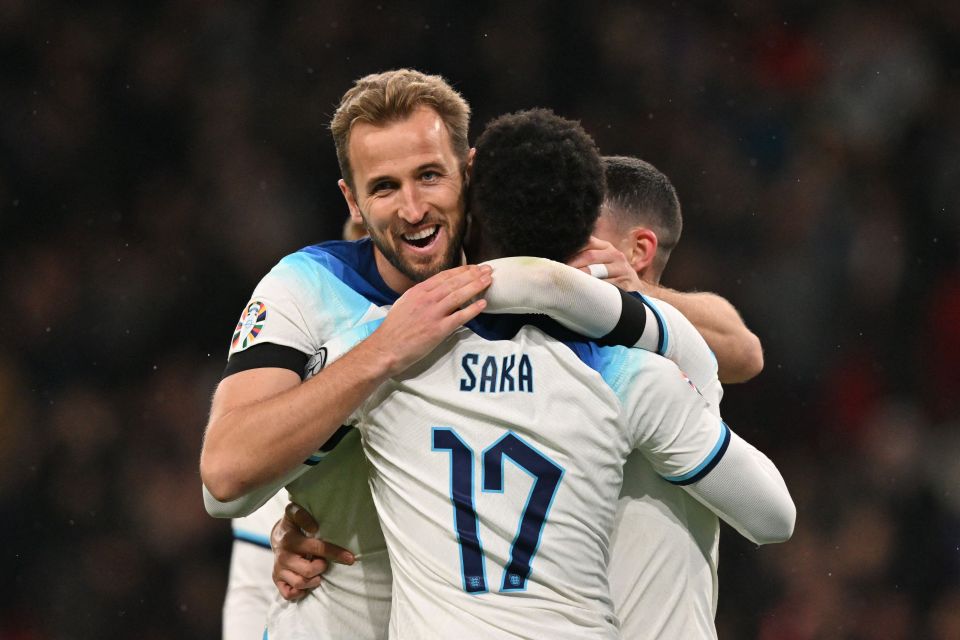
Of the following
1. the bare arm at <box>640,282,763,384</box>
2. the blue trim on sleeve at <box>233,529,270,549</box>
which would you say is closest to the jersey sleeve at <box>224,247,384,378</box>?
the bare arm at <box>640,282,763,384</box>

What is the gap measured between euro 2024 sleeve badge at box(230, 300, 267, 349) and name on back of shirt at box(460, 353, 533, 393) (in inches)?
19.1

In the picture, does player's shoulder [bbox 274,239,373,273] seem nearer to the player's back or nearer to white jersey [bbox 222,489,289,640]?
the player's back

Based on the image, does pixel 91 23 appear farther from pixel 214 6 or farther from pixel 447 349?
pixel 447 349

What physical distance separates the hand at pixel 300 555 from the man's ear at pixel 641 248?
1191 millimetres

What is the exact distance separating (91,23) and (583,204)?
5378 millimetres

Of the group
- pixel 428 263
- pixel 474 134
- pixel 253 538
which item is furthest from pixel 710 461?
pixel 474 134

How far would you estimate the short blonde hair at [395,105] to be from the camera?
2578mm

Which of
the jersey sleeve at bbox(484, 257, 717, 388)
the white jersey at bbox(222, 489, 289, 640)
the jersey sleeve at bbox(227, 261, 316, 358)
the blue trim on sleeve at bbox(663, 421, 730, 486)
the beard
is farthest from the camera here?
the white jersey at bbox(222, 489, 289, 640)

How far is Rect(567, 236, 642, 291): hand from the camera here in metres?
2.47

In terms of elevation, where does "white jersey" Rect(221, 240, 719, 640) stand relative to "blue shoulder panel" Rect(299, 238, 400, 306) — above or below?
below

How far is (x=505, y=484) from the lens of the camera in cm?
223

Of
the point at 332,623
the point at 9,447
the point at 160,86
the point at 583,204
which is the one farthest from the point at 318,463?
the point at 160,86

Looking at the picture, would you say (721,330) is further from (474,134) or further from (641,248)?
(474,134)

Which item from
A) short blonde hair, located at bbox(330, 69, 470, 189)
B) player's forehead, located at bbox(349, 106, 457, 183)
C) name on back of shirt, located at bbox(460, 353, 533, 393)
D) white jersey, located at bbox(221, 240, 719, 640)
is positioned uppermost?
short blonde hair, located at bbox(330, 69, 470, 189)
